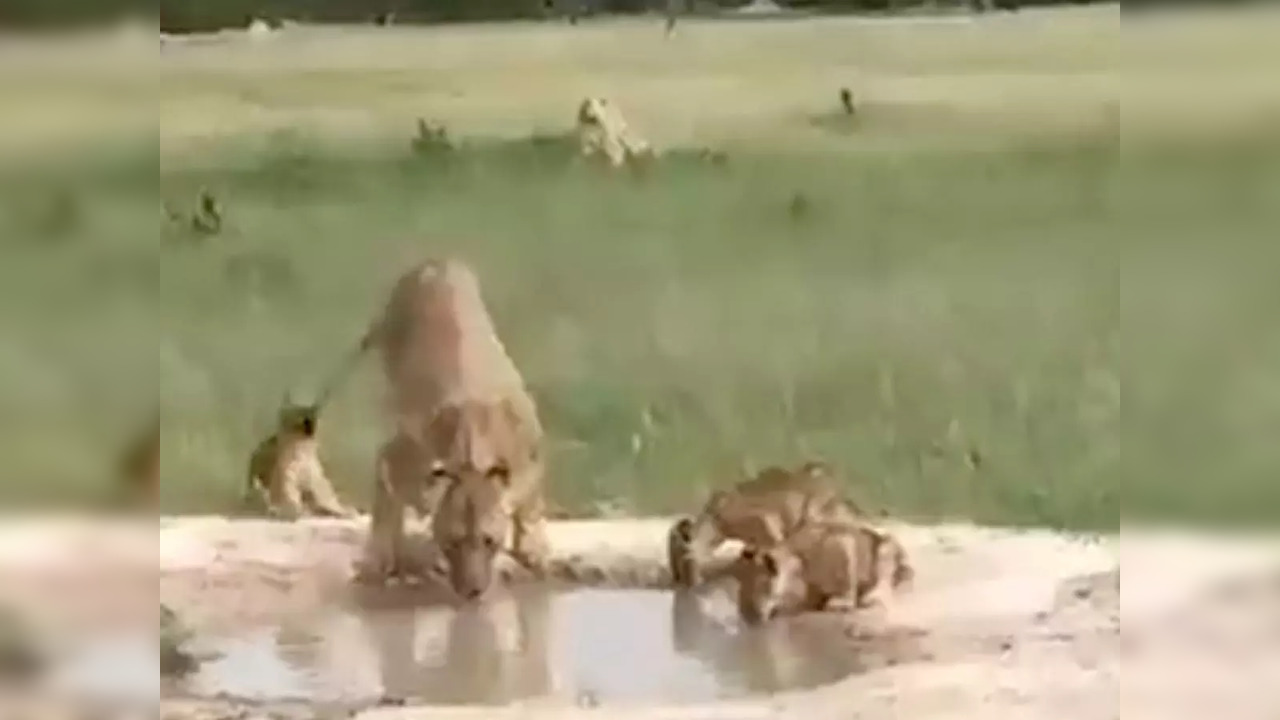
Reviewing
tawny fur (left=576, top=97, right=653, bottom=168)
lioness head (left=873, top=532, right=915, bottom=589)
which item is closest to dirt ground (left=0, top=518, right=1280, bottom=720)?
lioness head (left=873, top=532, right=915, bottom=589)

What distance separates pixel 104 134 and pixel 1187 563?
1.88 ft

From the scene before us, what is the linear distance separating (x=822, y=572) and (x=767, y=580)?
0.09 ft

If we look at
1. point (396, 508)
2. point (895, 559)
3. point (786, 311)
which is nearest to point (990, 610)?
point (895, 559)

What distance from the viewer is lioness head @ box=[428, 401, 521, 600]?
1111mm

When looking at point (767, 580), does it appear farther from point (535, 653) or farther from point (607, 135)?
point (607, 135)

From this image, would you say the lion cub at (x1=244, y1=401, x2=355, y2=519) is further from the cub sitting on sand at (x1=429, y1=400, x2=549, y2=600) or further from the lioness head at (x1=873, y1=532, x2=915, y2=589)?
the lioness head at (x1=873, y1=532, x2=915, y2=589)

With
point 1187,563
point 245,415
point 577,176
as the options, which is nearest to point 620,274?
point 577,176

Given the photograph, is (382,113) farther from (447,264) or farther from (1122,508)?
(1122,508)

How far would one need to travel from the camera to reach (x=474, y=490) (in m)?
1.12

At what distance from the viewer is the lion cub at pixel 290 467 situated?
3.64 ft

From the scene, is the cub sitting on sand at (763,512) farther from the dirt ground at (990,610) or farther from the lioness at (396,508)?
the lioness at (396,508)

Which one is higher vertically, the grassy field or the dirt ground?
the grassy field

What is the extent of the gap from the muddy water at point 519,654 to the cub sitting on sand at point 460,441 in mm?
25

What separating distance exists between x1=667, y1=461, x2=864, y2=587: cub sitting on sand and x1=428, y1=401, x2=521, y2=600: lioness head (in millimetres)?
89
